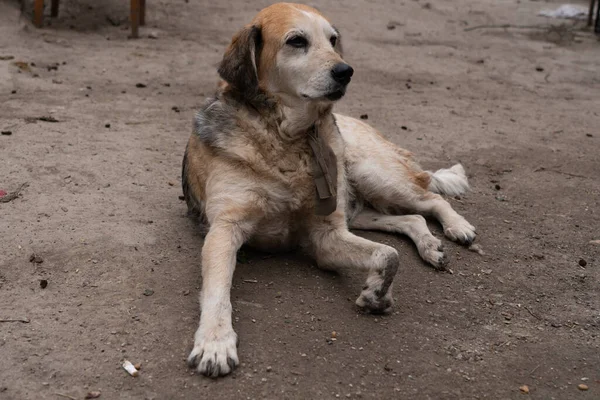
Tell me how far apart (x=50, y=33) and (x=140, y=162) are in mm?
4271

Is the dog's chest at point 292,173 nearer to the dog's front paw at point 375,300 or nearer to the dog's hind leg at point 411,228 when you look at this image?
the dog's front paw at point 375,300

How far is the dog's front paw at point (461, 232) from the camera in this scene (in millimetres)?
4402

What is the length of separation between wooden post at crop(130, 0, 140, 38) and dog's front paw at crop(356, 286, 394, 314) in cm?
632

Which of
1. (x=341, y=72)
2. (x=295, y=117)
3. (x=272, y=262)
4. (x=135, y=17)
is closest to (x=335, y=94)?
(x=341, y=72)

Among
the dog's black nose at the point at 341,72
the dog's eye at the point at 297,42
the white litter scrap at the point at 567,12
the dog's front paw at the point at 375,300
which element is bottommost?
the dog's front paw at the point at 375,300

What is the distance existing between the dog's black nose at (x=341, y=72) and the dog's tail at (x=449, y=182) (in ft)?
5.54

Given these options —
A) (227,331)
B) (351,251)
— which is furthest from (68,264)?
(351,251)

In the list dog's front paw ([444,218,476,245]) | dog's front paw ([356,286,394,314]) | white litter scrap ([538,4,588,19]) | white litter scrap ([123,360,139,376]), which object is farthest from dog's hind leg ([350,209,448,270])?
white litter scrap ([538,4,588,19])

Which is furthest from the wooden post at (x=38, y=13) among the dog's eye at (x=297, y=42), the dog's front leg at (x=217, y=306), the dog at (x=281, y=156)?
the dog's front leg at (x=217, y=306)

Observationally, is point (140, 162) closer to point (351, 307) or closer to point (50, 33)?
point (351, 307)

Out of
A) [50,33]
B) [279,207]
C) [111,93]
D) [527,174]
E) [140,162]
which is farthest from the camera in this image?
[50,33]

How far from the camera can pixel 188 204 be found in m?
4.35

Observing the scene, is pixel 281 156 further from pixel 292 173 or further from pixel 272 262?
pixel 272 262

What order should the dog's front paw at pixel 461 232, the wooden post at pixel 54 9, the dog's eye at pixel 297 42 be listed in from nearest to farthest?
the dog's eye at pixel 297 42, the dog's front paw at pixel 461 232, the wooden post at pixel 54 9
